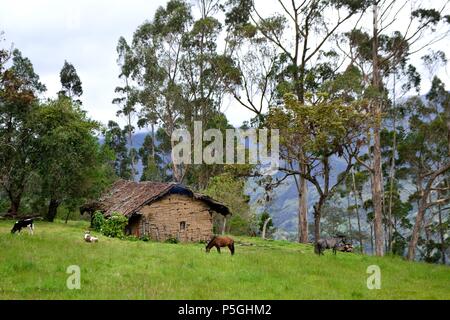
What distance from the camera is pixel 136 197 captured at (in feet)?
123

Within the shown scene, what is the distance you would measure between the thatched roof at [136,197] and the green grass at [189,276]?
1314 centimetres

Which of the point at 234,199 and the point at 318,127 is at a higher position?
the point at 318,127

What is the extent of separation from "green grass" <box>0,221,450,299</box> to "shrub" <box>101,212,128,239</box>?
1137cm

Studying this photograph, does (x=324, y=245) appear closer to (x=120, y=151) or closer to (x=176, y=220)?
(x=176, y=220)

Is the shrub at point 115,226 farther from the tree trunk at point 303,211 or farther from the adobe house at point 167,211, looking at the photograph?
the tree trunk at point 303,211

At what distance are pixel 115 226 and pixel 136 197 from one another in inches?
148

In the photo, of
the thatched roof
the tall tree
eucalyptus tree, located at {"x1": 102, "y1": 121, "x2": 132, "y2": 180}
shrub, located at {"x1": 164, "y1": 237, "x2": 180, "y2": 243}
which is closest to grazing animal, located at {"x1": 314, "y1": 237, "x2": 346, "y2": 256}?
shrub, located at {"x1": 164, "y1": 237, "x2": 180, "y2": 243}

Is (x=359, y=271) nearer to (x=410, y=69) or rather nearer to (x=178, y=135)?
(x=410, y=69)

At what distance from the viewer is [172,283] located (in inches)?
588

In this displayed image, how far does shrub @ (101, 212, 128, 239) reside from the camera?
3388 cm

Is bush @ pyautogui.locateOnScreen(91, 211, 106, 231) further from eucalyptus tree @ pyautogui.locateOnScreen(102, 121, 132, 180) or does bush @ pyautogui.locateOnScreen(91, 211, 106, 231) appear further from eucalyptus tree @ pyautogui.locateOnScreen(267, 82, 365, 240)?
eucalyptus tree @ pyautogui.locateOnScreen(102, 121, 132, 180)

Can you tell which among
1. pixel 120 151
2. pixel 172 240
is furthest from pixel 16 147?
pixel 120 151

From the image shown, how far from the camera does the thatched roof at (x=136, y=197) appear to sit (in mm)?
35562
